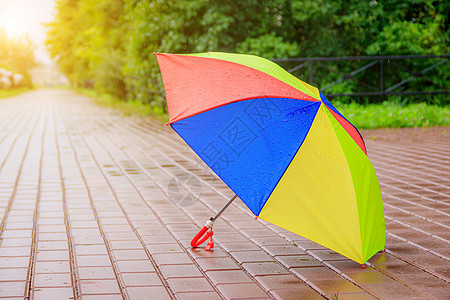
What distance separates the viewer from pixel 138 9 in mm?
16469

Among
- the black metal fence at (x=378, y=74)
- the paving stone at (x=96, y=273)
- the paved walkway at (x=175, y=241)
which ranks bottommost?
the paved walkway at (x=175, y=241)

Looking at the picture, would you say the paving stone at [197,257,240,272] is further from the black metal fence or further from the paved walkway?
→ the black metal fence

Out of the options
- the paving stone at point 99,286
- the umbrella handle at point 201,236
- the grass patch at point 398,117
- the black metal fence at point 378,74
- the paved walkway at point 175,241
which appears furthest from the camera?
the black metal fence at point 378,74

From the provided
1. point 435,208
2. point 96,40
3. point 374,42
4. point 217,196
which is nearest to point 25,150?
point 217,196

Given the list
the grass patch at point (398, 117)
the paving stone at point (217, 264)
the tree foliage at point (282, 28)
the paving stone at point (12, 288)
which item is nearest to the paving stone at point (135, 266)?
the paving stone at point (217, 264)

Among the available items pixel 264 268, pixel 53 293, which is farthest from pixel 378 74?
pixel 53 293

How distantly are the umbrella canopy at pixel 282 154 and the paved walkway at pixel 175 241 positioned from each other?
Answer: 409 mm

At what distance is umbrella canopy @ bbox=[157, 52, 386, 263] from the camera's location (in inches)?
133

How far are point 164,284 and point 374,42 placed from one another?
15019 millimetres

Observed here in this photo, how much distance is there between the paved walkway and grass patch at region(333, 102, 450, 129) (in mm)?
4357

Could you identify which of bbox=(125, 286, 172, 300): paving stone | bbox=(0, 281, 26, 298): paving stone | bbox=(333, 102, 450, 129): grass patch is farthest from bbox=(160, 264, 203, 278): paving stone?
bbox=(333, 102, 450, 129): grass patch

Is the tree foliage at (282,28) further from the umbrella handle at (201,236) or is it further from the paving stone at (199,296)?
the paving stone at (199,296)

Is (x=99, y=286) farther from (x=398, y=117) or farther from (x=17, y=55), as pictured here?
(x=17, y=55)

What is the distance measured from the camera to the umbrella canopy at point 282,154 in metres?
3.38
